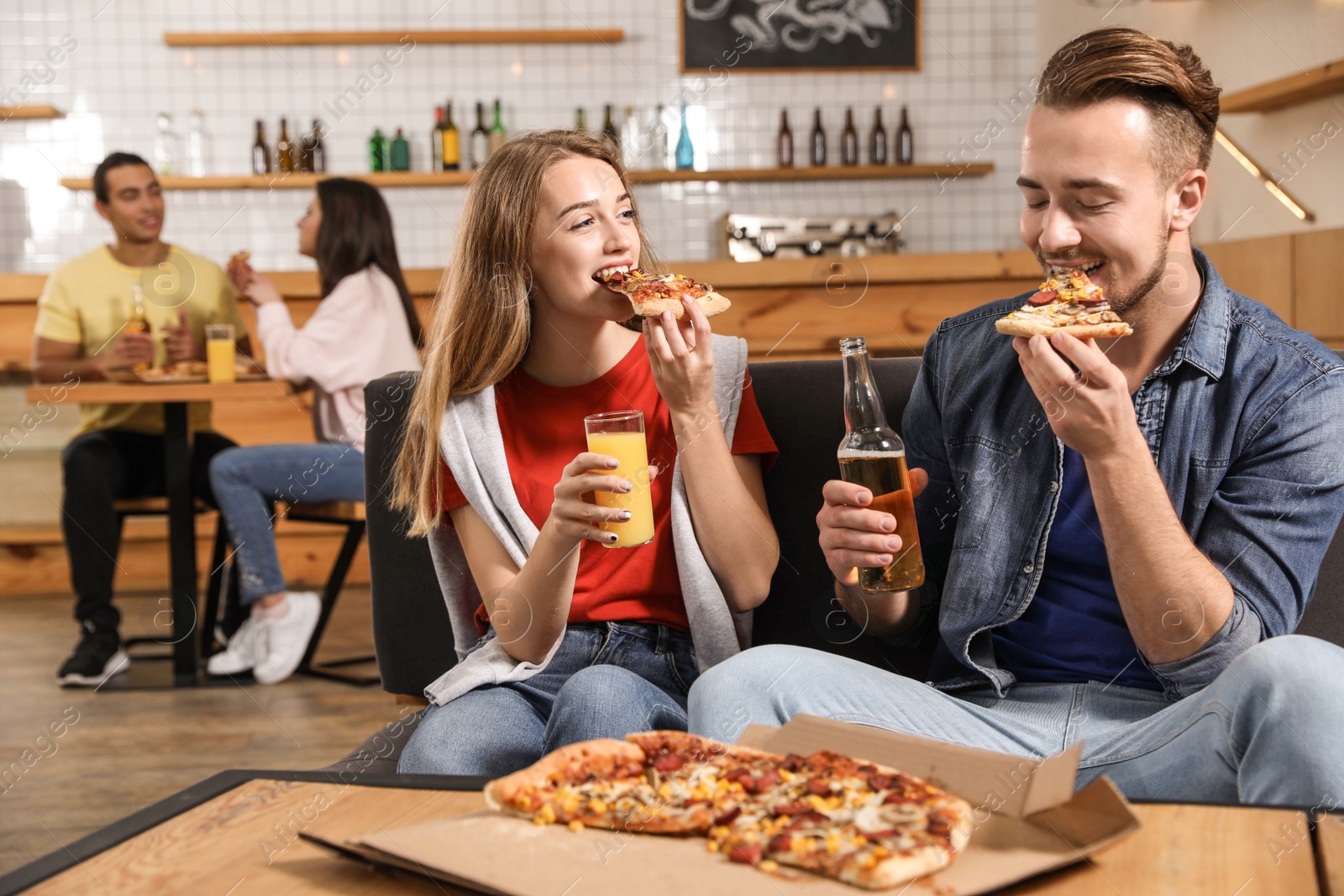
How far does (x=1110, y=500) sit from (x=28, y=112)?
5.39 m

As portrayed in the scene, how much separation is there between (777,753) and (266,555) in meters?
2.69

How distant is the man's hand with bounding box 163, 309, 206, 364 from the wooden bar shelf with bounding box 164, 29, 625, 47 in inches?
82.3

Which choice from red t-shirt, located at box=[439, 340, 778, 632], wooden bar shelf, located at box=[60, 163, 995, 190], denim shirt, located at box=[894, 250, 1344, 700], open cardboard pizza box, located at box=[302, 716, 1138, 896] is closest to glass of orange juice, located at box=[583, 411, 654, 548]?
red t-shirt, located at box=[439, 340, 778, 632]

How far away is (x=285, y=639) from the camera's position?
3391 millimetres

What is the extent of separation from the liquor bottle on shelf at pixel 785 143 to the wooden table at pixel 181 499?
9.34ft

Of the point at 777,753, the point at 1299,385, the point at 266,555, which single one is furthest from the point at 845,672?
the point at 266,555

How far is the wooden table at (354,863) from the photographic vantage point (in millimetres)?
822

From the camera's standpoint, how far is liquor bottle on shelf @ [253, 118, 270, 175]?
5238mm

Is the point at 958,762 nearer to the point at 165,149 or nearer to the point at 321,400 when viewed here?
the point at 321,400

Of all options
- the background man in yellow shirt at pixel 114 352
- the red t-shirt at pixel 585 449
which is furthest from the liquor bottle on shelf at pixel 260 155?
the red t-shirt at pixel 585 449

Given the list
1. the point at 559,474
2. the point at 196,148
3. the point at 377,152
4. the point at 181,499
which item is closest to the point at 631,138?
the point at 377,152

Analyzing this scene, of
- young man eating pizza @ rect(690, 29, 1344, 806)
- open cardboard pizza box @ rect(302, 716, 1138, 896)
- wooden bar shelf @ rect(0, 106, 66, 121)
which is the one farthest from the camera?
wooden bar shelf @ rect(0, 106, 66, 121)

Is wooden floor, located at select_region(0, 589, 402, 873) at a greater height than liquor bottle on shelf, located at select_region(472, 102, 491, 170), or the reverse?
liquor bottle on shelf, located at select_region(472, 102, 491, 170)

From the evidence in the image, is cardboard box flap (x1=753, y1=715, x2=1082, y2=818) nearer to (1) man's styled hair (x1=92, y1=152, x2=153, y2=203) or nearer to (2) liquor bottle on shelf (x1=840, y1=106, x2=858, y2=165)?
(1) man's styled hair (x1=92, y1=152, x2=153, y2=203)
